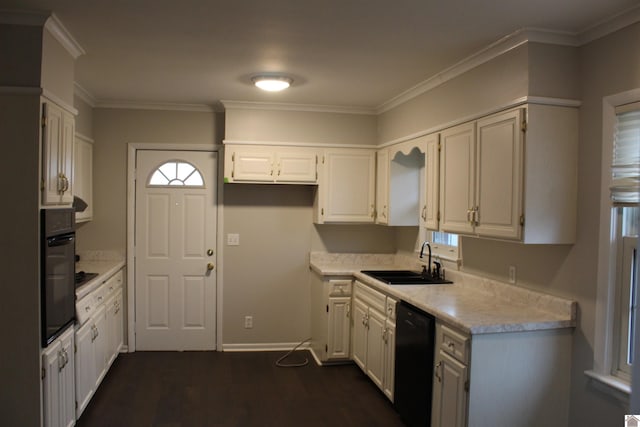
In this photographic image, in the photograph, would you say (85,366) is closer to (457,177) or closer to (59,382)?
(59,382)

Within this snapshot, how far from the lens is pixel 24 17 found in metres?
2.52

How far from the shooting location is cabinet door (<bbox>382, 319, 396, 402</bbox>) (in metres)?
3.53

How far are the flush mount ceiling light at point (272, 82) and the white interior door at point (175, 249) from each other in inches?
56.6

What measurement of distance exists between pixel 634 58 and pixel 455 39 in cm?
91

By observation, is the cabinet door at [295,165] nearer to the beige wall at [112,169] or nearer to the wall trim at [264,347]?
the beige wall at [112,169]

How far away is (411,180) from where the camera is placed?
456 cm

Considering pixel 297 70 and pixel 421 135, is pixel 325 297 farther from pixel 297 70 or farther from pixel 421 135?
pixel 297 70

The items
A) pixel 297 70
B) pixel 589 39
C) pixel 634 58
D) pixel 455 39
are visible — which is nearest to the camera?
pixel 634 58

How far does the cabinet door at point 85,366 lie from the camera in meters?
3.22

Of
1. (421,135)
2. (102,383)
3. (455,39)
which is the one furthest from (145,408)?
(455,39)

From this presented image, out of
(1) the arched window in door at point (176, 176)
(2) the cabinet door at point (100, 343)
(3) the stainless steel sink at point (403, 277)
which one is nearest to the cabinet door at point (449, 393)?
(3) the stainless steel sink at point (403, 277)

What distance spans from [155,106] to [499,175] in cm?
350

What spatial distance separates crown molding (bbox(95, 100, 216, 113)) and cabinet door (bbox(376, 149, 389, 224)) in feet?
5.86

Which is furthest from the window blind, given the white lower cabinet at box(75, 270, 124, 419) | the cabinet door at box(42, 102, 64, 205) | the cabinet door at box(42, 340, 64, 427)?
the white lower cabinet at box(75, 270, 124, 419)
